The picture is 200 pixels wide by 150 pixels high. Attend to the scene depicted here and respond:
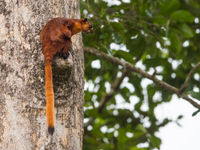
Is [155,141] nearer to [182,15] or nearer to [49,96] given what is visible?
[182,15]

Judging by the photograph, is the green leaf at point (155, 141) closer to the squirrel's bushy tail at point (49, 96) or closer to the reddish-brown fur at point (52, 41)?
the reddish-brown fur at point (52, 41)

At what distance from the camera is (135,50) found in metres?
3.07

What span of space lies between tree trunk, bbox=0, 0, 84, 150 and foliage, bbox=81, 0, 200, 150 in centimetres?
94

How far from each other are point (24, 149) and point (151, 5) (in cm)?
211

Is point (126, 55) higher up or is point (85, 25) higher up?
point (85, 25)

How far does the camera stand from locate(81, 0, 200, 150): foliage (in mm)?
2771

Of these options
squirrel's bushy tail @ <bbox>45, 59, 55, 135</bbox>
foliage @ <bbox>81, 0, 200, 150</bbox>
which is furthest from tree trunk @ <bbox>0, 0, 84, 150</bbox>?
foliage @ <bbox>81, 0, 200, 150</bbox>

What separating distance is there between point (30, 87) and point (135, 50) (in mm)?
1665

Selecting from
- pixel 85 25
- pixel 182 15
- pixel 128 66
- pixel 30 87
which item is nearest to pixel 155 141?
pixel 128 66

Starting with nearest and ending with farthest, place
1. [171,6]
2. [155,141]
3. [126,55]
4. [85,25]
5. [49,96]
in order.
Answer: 1. [49,96]
2. [85,25]
3. [126,55]
4. [171,6]
5. [155,141]

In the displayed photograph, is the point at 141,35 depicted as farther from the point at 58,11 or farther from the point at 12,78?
the point at 12,78

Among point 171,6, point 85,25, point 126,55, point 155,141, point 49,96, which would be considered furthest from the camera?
point 155,141

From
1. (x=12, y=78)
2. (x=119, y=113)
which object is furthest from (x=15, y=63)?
(x=119, y=113)

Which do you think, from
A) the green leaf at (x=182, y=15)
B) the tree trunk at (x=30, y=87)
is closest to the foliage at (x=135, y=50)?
the green leaf at (x=182, y=15)
